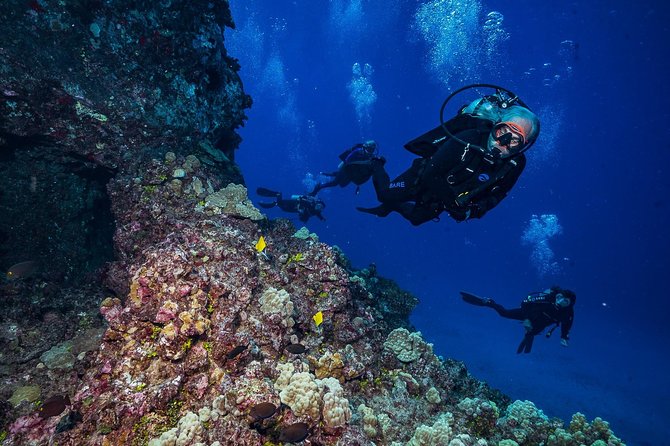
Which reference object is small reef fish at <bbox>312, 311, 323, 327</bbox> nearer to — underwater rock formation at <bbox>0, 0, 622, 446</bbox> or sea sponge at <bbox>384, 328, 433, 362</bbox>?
underwater rock formation at <bbox>0, 0, 622, 446</bbox>

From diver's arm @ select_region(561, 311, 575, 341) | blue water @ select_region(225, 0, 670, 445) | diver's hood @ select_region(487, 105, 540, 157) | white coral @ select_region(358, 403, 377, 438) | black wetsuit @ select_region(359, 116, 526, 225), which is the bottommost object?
white coral @ select_region(358, 403, 377, 438)

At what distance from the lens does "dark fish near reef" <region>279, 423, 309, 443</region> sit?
296 centimetres

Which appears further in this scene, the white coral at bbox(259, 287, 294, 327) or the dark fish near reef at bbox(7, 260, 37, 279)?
the dark fish near reef at bbox(7, 260, 37, 279)

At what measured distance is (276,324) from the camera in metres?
4.55

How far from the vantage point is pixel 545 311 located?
12766 mm

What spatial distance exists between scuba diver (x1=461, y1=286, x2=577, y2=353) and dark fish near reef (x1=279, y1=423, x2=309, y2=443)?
Result: 11.1m

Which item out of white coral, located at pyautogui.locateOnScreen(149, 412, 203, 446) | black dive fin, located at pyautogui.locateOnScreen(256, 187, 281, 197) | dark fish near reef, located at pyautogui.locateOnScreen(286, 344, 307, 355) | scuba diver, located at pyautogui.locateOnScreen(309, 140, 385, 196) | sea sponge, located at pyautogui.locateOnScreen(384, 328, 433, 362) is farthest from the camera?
black dive fin, located at pyautogui.locateOnScreen(256, 187, 281, 197)

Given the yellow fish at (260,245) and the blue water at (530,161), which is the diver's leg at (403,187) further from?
the blue water at (530,161)

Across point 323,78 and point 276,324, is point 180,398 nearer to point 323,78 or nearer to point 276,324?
point 276,324

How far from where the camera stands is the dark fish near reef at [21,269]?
504 cm

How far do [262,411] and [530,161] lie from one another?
93242 millimetres

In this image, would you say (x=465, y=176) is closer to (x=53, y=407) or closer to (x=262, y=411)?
(x=262, y=411)

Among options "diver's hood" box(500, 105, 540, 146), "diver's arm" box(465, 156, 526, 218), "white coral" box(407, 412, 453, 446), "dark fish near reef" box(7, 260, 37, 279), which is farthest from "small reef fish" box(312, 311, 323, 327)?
"dark fish near reef" box(7, 260, 37, 279)

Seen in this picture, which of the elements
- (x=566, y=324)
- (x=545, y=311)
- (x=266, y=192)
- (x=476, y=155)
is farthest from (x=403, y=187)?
(x=545, y=311)
